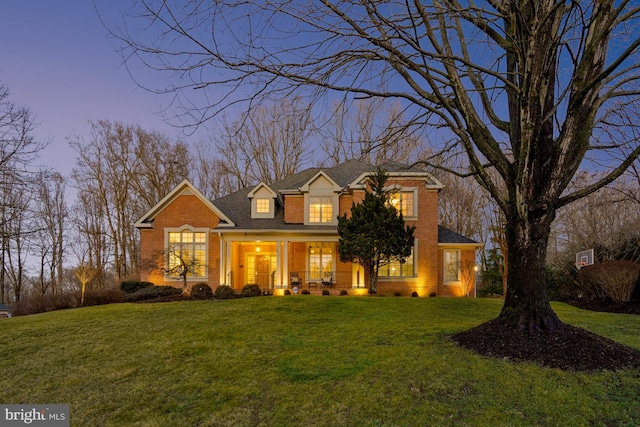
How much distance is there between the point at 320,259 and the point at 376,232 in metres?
4.46

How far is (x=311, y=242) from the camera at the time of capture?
19.0m

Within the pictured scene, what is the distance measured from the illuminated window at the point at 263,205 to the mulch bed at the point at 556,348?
14465 millimetres

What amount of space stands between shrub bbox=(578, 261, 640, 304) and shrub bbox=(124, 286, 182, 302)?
53.3 feet

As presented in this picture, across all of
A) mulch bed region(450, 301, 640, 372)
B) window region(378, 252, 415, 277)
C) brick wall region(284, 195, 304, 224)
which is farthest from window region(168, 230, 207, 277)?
mulch bed region(450, 301, 640, 372)

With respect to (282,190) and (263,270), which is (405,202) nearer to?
(282,190)

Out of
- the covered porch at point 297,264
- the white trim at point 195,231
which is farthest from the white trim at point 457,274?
the white trim at point 195,231

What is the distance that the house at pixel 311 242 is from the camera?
58.6ft

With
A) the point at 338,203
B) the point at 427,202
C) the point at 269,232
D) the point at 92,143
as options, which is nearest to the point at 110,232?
the point at 92,143

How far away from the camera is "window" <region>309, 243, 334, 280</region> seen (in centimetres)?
1869

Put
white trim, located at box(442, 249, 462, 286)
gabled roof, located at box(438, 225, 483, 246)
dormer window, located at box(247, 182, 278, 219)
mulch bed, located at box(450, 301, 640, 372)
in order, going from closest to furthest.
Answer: mulch bed, located at box(450, 301, 640, 372) → gabled roof, located at box(438, 225, 483, 246) → white trim, located at box(442, 249, 462, 286) → dormer window, located at box(247, 182, 278, 219)

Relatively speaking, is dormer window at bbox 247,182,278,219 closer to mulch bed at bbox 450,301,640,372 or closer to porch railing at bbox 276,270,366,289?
porch railing at bbox 276,270,366,289

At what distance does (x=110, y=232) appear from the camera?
2867 centimetres

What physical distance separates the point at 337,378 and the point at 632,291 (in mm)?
14062

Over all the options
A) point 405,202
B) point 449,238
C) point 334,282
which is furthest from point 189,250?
point 449,238
